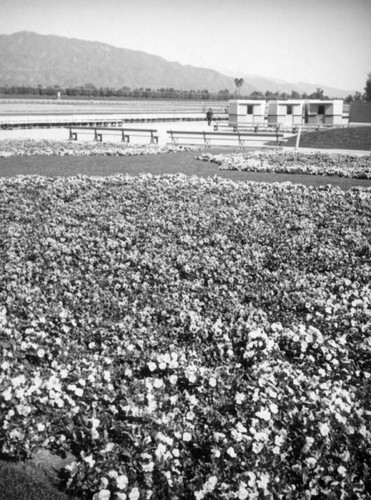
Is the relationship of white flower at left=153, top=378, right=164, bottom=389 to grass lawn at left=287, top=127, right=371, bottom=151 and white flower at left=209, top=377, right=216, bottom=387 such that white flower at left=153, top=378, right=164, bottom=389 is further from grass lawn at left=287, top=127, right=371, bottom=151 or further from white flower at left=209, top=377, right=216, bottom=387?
grass lawn at left=287, top=127, right=371, bottom=151

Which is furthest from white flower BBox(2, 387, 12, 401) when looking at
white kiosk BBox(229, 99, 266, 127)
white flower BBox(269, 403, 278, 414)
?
white kiosk BBox(229, 99, 266, 127)

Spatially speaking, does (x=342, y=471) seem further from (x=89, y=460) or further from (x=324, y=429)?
(x=89, y=460)

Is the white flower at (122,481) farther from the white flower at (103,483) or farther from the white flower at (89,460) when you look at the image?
the white flower at (89,460)

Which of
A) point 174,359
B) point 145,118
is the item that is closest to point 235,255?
point 174,359

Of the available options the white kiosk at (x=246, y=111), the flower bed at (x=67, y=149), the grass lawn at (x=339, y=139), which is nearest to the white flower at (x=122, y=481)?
the flower bed at (x=67, y=149)

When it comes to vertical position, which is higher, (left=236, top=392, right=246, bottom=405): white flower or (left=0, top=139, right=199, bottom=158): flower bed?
(left=0, top=139, right=199, bottom=158): flower bed

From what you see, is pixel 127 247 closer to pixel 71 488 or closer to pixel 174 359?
pixel 174 359
